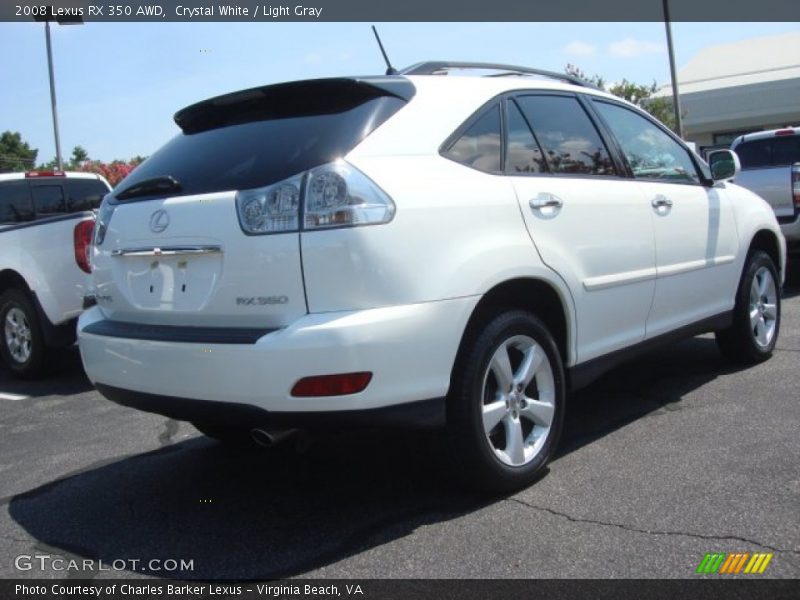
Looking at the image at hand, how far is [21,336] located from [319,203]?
507 cm

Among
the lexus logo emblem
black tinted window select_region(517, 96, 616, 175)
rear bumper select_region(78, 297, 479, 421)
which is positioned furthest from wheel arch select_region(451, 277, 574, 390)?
the lexus logo emblem

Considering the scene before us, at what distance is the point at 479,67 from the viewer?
13.4 feet

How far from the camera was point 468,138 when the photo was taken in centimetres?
351

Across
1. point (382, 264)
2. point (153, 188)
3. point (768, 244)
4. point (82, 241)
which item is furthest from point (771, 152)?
point (153, 188)

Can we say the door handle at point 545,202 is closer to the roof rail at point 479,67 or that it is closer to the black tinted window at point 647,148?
the roof rail at point 479,67

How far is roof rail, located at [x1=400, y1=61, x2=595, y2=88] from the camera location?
3799 mm

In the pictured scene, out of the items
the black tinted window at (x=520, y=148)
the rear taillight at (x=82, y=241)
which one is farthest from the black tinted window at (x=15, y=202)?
the black tinted window at (x=520, y=148)

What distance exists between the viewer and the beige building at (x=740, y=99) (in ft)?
113

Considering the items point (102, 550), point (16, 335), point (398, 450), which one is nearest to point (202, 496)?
point (102, 550)

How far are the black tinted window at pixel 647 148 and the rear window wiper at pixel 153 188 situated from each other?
236 centimetres

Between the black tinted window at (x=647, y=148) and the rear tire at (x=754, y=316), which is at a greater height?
the black tinted window at (x=647, y=148)

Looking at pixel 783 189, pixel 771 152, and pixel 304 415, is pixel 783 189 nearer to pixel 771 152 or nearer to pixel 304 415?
pixel 771 152

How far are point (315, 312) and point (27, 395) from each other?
4.54m

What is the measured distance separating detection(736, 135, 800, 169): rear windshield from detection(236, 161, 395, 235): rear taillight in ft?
28.2
